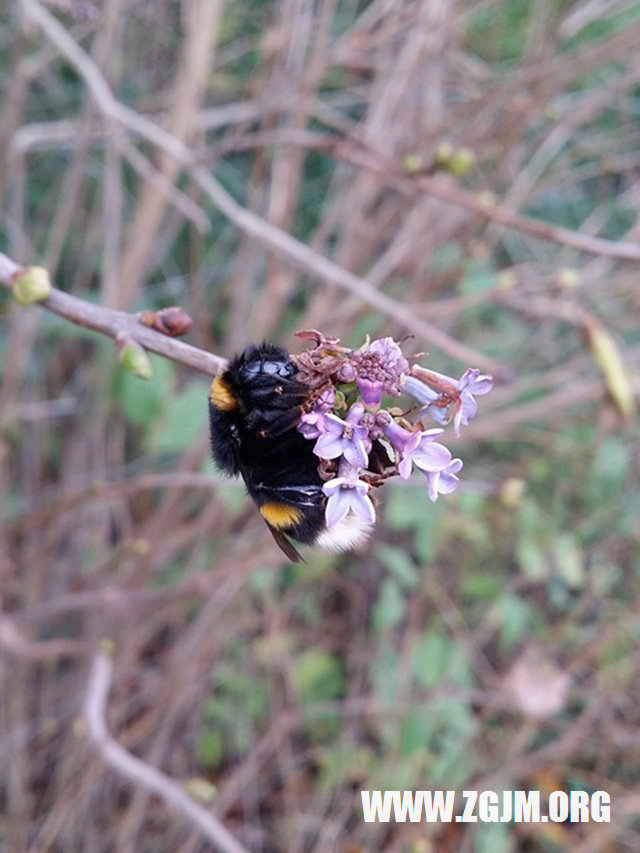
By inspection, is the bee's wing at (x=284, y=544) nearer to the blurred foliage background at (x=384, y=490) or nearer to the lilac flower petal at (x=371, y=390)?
the lilac flower petal at (x=371, y=390)

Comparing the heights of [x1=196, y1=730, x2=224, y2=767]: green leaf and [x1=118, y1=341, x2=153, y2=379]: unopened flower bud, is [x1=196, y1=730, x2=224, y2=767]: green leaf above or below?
above

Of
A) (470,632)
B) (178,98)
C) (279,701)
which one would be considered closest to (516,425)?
(470,632)

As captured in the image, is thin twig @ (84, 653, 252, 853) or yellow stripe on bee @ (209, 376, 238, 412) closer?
yellow stripe on bee @ (209, 376, 238, 412)

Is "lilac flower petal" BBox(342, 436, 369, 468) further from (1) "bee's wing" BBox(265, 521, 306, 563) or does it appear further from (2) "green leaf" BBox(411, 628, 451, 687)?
(2) "green leaf" BBox(411, 628, 451, 687)

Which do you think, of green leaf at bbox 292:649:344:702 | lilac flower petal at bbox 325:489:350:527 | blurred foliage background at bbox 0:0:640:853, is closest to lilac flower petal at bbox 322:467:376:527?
lilac flower petal at bbox 325:489:350:527

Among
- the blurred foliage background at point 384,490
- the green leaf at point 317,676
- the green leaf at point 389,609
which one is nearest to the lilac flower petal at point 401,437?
the blurred foliage background at point 384,490

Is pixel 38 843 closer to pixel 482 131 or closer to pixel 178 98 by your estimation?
pixel 178 98

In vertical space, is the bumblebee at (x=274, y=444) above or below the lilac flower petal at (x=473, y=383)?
below
